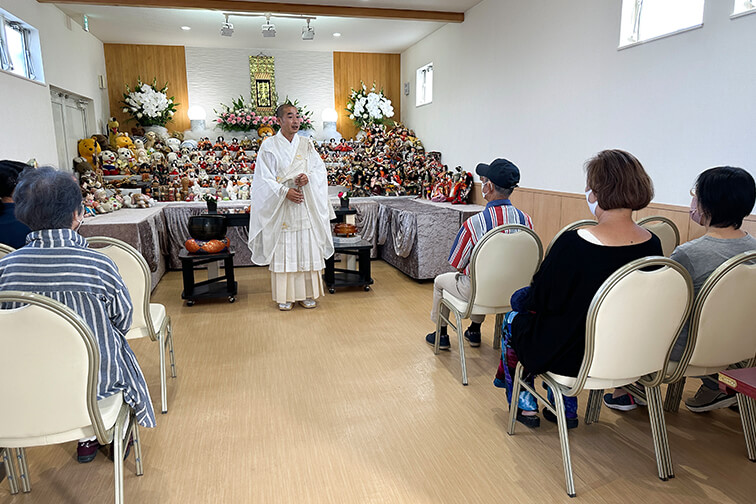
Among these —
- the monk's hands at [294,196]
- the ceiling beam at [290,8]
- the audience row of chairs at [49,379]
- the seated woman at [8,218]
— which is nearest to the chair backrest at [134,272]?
the seated woman at [8,218]

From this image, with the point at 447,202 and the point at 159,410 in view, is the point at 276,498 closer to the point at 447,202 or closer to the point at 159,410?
the point at 159,410

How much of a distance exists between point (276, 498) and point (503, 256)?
4.86ft

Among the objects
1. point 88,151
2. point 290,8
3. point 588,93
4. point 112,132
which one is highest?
point 290,8

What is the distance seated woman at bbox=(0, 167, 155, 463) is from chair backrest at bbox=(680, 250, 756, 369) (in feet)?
6.41

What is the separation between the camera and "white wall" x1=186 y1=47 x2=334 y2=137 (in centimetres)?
805

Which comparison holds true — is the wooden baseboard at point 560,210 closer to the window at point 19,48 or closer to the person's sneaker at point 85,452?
the person's sneaker at point 85,452

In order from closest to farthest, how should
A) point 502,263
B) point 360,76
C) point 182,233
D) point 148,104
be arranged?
point 502,263, point 182,233, point 148,104, point 360,76

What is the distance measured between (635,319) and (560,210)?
2917 mm

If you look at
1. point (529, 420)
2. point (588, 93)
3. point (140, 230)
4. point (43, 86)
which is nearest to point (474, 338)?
point (529, 420)

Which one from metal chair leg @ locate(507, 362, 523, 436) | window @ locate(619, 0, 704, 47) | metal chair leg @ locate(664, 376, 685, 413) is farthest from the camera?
window @ locate(619, 0, 704, 47)

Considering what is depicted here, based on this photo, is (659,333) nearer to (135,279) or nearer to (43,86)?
(135,279)

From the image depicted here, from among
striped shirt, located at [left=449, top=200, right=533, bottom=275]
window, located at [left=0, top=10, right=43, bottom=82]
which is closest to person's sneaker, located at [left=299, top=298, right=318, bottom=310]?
striped shirt, located at [left=449, top=200, right=533, bottom=275]

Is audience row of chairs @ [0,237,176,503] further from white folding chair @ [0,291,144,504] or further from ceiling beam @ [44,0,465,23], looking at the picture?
ceiling beam @ [44,0,465,23]

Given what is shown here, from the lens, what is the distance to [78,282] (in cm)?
151
